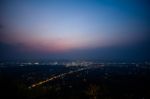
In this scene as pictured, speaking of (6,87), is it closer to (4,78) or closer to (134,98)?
(4,78)

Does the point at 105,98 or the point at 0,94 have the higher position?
the point at 0,94

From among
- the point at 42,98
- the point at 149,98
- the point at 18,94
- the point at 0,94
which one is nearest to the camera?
the point at 0,94

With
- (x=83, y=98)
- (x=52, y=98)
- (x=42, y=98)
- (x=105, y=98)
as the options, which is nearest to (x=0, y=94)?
(x=42, y=98)

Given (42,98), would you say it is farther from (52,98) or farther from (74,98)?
(74,98)

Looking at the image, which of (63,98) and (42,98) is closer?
(42,98)

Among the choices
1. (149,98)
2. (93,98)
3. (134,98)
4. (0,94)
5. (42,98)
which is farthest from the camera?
(134,98)

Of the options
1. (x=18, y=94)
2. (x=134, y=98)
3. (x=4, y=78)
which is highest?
(x=4, y=78)

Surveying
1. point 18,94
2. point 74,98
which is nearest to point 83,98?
point 74,98

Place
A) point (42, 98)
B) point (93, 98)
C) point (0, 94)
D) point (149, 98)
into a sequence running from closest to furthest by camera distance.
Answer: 1. point (0, 94)
2. point (42, 98)
3. point (93, 98)
4. point (149, 98)

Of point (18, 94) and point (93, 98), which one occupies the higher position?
point (18, 94)
